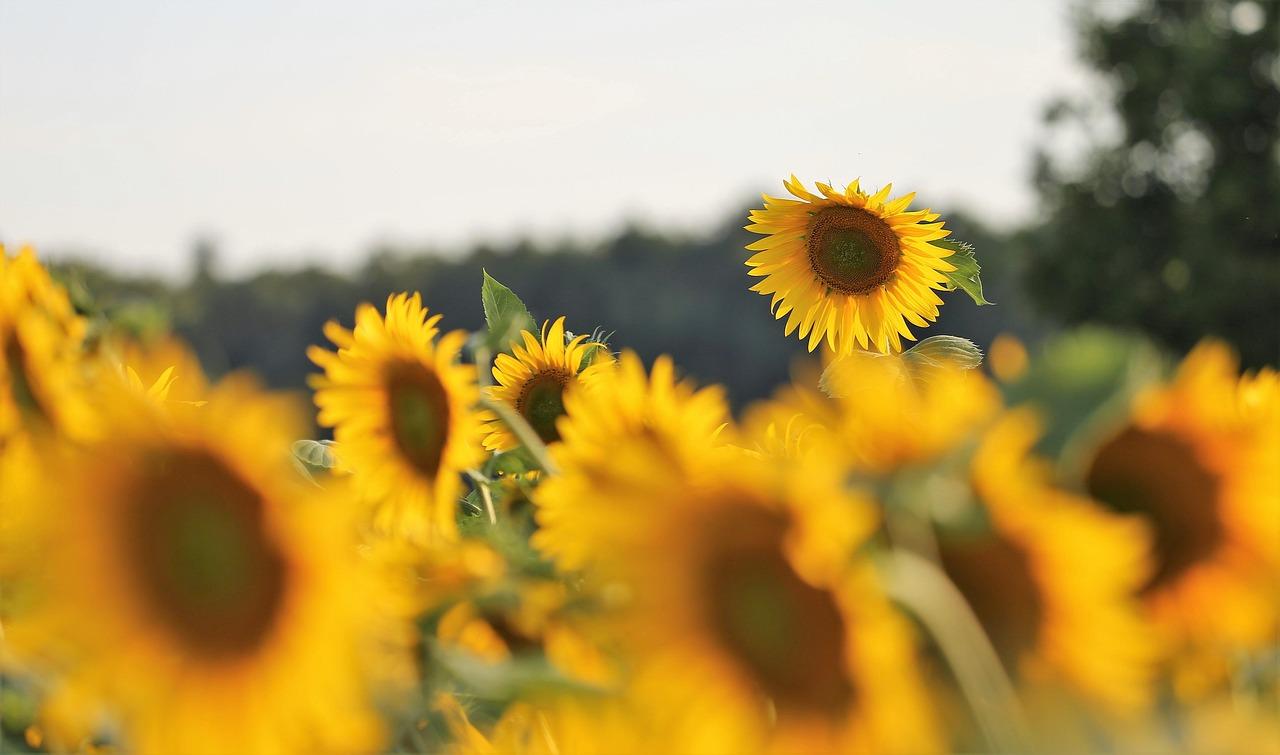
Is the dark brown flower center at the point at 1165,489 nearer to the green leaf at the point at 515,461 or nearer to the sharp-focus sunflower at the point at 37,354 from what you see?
the sharp-focus sunflower at the point at 37,354

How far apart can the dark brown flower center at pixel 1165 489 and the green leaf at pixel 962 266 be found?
39.3 inches

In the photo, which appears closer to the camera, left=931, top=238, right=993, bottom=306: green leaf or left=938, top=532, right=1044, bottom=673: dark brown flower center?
left=938, top=532, right=1044, bottom=673: dark brown flower center

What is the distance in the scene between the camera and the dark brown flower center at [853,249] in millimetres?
1643

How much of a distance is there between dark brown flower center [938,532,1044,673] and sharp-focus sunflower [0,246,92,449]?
30 cm

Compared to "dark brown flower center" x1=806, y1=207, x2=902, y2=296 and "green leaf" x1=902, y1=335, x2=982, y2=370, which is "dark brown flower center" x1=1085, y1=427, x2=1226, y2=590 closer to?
"green leaf" x1=902, y1=335, x2=982, y2=370

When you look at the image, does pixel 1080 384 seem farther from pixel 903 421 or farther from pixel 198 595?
pixel 198 595

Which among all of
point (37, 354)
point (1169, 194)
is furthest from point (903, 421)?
point (1169, 194)

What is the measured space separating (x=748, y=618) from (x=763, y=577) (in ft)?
0.05

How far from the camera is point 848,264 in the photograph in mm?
1695

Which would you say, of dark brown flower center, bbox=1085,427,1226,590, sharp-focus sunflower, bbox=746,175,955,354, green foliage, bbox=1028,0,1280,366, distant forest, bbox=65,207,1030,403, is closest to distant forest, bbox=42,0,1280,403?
green foliage, bbox=1028,0,1280,366

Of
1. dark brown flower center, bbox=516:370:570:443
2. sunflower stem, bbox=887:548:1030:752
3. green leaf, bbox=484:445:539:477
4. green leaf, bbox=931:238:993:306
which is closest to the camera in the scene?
sunflower stem, bbox=887:548:1030:752

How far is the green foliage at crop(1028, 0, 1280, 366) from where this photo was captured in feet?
Answer: 72.8

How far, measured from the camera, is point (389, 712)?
55cm

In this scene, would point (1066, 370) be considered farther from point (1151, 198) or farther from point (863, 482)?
point (1151, 198)
